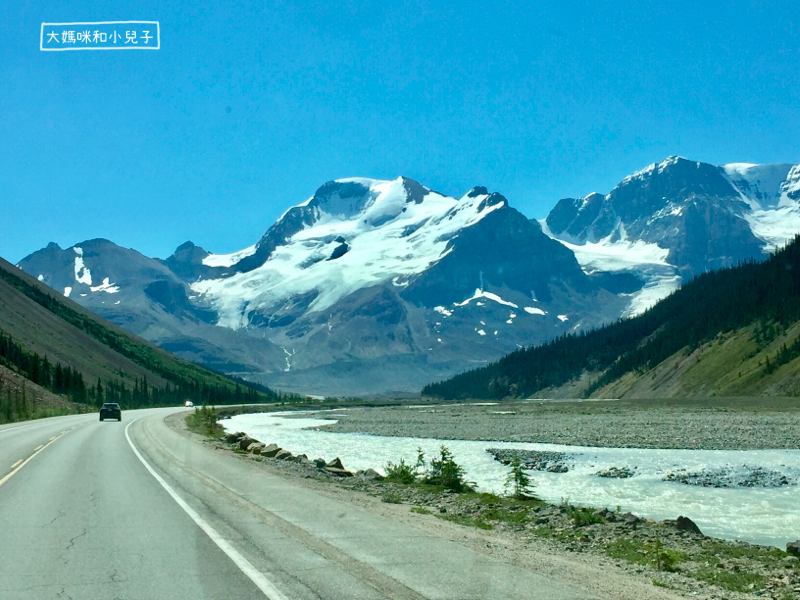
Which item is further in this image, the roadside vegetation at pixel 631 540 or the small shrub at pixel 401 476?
the small shrub at pixel 401 476

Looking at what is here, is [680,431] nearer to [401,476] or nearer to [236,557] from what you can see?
[401,476]

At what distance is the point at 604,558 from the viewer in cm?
1409

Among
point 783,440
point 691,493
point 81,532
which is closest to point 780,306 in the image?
point 783,440

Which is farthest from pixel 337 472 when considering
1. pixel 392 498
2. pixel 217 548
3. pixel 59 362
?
pixel 59 362

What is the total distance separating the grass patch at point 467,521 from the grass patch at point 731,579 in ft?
18.4

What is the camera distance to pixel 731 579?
1239 centimetres

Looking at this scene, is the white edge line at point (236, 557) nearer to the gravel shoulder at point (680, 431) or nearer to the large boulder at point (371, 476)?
the large boulder at point (371, 476)

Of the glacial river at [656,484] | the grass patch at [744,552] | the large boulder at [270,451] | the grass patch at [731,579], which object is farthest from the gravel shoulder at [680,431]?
the grass patch at [731,579]

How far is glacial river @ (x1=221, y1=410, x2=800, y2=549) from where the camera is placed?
71.9 ft

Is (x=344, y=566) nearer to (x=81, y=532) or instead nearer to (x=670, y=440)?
(x=81, y=532)

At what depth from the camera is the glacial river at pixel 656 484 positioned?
21.9 m

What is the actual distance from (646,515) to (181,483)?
14242 millimetres

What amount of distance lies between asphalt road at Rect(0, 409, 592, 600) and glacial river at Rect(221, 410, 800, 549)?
9449 millimetres

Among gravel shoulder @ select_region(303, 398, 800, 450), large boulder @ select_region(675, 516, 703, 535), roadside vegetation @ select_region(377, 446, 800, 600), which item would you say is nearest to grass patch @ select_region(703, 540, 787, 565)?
roadside vegetation @ select_region(377, 446, 800, 600)
